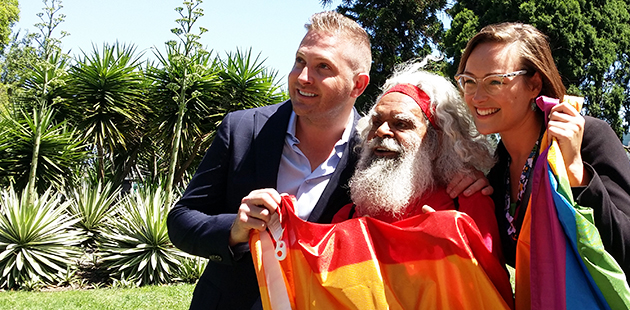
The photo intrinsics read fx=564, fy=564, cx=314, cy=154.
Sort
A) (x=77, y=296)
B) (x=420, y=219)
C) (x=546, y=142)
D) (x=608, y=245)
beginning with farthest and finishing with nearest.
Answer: (x=77, y=296) → (x=420, y=219) → (x=546, y=142) → (x=608, y=245)

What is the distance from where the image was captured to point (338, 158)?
2838 millimetres

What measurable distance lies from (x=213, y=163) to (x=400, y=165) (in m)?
0.89

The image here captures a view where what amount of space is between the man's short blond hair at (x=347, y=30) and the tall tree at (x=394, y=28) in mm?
22129

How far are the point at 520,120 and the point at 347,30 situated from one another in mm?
986

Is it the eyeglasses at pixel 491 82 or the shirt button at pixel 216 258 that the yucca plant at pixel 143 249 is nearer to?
the shirt button at pixel 216 258

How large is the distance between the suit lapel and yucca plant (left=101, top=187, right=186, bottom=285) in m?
7.23

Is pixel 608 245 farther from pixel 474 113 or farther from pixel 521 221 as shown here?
pixel 474 113

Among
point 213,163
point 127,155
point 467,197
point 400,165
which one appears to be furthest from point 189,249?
point 127,155

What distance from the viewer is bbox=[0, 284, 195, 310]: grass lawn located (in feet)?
25.3

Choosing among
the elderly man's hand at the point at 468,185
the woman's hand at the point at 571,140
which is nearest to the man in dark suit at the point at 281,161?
the elderly man's hand at the point at 468,185

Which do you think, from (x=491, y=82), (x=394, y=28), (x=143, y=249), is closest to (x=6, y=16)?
(x=394, y=28)

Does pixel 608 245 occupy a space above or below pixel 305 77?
below

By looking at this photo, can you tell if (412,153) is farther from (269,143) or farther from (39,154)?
(39,154)

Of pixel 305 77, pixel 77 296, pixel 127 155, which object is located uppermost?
pixel 305 77
